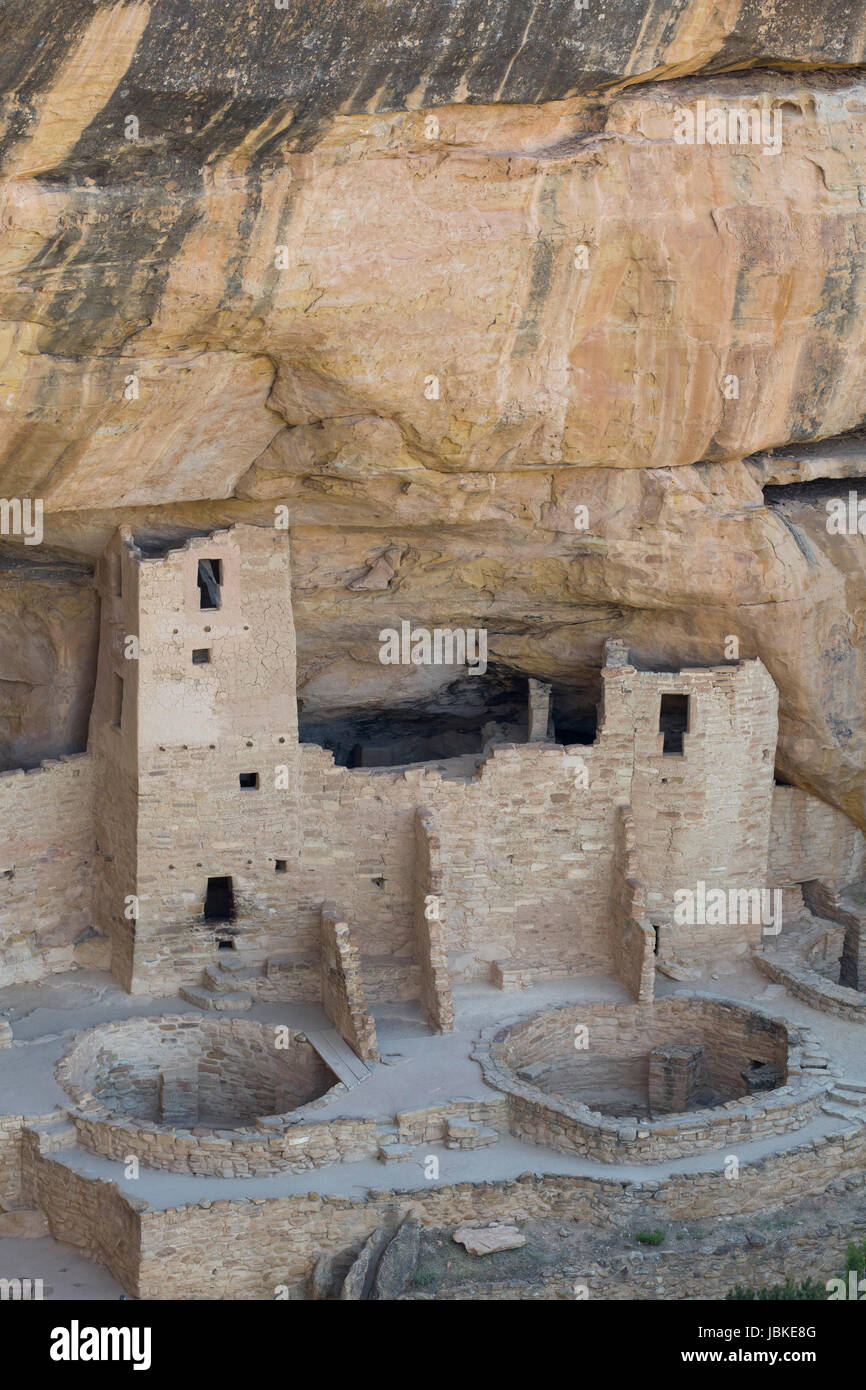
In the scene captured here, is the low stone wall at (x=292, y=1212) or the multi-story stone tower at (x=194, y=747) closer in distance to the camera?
the low stone wall at (x=292, y=1212)

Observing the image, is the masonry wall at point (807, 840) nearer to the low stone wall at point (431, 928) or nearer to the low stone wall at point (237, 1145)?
the low stone wall at point (431, 928)

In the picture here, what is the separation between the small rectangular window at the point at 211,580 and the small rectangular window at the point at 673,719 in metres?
5.78

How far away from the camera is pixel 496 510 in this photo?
20.8 meters

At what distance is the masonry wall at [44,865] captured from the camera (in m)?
21.1

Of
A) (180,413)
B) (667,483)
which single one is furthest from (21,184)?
(667,483)

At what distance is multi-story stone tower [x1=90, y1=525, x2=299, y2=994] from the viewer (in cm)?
2044

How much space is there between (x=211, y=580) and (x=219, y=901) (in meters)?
4.32

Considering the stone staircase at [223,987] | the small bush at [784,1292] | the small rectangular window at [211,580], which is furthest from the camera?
the stone staircase at [223,987]

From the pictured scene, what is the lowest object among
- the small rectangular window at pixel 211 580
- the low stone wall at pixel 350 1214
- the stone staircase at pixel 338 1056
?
the low stone wall at pixel 350 1214

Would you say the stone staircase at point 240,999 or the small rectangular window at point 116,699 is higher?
the small rectangular window at point 116,699

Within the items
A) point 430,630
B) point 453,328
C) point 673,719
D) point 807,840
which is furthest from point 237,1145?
point 807,840

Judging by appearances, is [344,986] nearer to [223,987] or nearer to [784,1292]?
[223,987]

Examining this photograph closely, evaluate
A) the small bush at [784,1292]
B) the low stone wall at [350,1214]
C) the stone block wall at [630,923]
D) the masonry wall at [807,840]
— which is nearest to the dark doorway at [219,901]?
the low stone wall at [350,1214]

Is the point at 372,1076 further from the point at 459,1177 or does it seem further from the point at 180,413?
the point at 180,413
